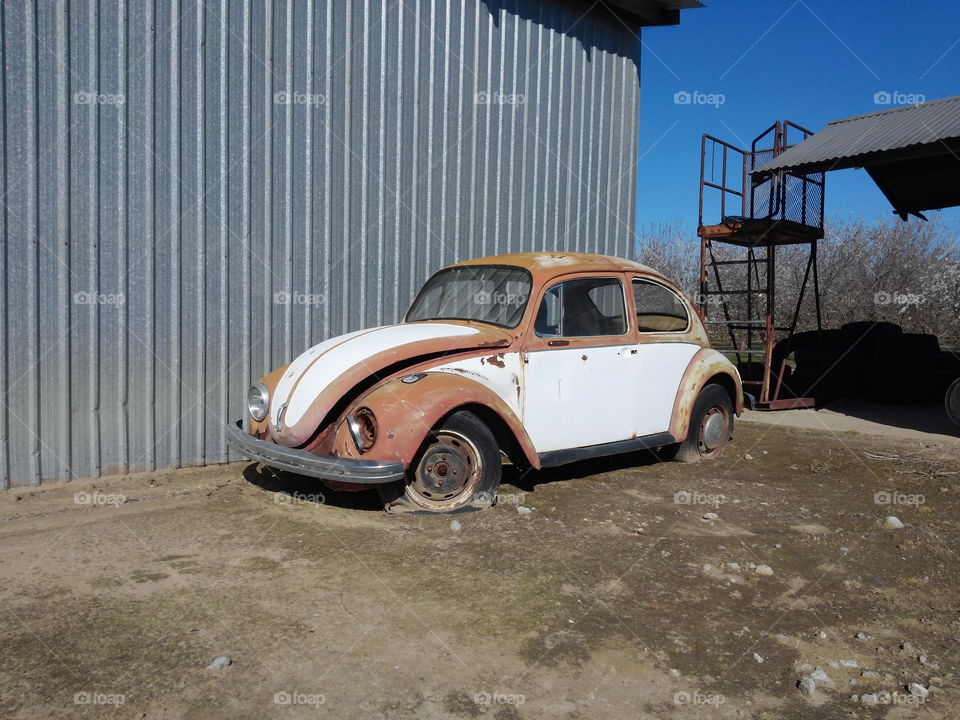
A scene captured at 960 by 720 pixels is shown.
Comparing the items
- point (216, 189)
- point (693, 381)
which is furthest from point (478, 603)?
point (216, 189)

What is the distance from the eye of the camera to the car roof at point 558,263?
5.63 meters

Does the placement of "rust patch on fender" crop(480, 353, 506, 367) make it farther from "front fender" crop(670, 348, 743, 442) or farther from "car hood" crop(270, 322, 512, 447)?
"front fender" crop(670, 348, 743, 442)

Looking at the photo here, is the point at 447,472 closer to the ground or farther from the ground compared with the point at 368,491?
farther from the ground

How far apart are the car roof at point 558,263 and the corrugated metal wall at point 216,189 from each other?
1.69 meters

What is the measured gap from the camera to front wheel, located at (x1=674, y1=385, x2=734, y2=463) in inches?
261

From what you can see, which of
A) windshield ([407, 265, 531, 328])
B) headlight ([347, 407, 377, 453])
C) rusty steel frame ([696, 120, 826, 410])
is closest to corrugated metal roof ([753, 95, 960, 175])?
rusty steel frame ([696, 120, 826, 410])

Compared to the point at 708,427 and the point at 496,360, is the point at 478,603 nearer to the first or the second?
the point at 496,360

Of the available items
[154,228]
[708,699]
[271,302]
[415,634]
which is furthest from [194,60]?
[708,699]

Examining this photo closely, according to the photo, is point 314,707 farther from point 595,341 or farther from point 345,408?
point 595,341

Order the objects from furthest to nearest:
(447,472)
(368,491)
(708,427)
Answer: (708,427) → (368,491) → (447,472)

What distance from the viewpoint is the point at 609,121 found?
9617 millimetres

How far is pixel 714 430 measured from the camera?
6859mm

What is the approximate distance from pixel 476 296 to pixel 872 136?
6678 mm

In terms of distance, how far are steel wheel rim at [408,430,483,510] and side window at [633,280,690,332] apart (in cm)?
219
